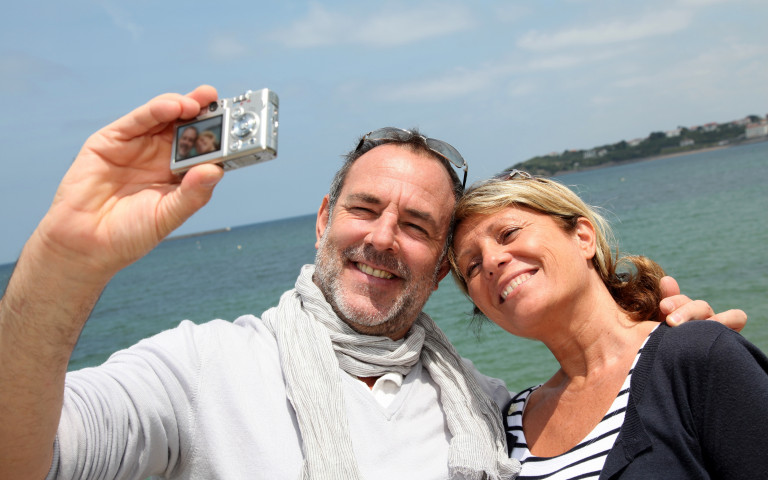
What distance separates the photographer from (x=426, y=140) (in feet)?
11.0

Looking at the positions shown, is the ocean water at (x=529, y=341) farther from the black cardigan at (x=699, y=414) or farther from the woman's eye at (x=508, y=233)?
the black cardigan at (x=699, y=414)

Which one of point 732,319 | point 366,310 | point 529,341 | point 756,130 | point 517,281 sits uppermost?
point 756,130

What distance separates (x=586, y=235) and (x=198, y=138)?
1.98 meters

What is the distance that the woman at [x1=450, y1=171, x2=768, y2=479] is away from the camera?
2.02 m

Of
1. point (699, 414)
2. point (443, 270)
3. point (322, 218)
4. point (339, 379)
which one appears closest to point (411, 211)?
point (443, 270)

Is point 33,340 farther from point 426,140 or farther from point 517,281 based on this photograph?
point 426,140

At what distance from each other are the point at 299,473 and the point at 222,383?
0.49 m

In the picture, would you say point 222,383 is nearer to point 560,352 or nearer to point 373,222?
point 373,222

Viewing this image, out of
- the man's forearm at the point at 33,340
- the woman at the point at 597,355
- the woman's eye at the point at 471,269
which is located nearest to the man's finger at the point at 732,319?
the woman at the point at 597,355

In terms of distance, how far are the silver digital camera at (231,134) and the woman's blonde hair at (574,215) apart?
4.85ft

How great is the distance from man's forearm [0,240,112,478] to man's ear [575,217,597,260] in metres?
2.19

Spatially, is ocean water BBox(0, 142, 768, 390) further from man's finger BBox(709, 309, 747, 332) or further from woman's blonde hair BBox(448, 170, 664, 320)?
man's finger BBox(709, 309, 747, 332)

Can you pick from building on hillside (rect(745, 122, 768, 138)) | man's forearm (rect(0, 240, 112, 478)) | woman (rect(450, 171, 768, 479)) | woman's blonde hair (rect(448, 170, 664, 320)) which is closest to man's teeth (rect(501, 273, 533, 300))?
woman (rect(450, 171, 768, 479))

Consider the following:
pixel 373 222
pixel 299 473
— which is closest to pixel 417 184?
pixel 373 222
